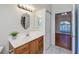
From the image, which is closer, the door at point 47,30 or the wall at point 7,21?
the wall at point 7,21

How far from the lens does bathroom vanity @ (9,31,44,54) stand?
1430 mm

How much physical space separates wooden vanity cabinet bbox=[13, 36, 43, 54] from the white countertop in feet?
0.14

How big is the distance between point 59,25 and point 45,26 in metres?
0.20

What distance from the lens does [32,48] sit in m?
1.51

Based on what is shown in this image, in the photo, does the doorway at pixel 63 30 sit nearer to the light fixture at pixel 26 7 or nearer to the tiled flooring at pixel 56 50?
the tiled flooring at pixel 56 50

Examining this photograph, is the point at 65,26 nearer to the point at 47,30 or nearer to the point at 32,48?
the point at 47,30

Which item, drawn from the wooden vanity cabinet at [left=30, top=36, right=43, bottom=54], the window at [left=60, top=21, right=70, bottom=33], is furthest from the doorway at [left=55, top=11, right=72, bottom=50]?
the wooden vanity cabinet at [left=30, top=36, right=43, bottom=54]

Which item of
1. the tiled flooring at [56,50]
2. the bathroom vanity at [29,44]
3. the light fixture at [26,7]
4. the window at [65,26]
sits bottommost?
the tiled flooring at [56,50]

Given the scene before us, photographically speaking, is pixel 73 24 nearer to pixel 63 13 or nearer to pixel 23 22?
pixel 63 13

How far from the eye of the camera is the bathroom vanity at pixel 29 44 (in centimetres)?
143

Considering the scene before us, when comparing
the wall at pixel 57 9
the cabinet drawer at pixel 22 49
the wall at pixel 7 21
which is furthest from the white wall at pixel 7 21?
the wall at pixel 57 9

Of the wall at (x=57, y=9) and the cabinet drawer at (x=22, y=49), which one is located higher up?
the wall at (x=57, y=9)

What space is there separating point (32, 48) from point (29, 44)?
2.7 inches

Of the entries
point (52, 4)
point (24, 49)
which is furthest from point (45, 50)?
point (52, 4)
